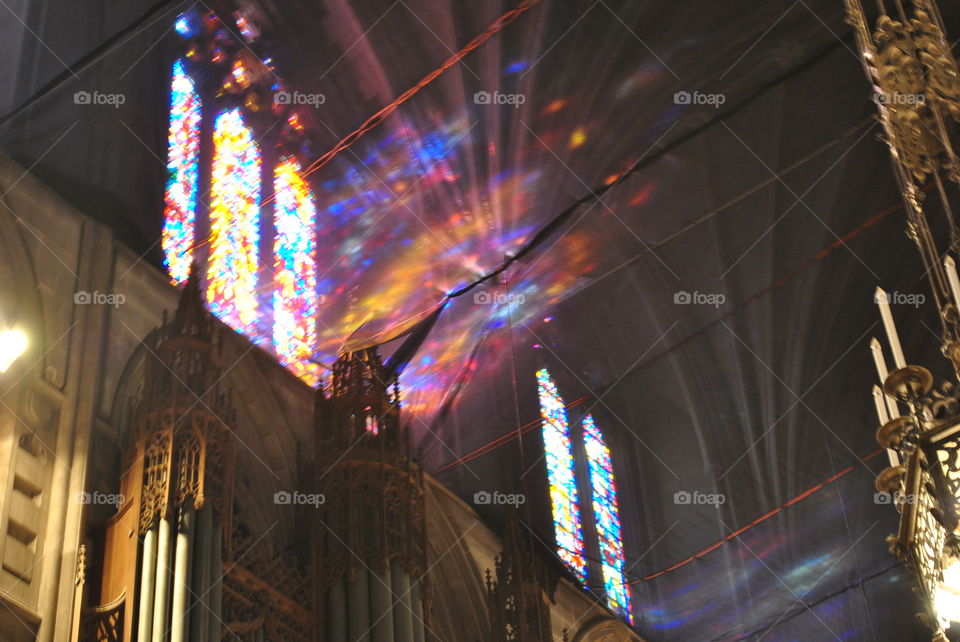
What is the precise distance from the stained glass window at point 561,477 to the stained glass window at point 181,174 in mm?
3285

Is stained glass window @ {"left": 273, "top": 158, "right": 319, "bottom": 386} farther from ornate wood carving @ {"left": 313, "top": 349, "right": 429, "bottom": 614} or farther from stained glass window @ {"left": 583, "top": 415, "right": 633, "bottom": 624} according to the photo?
stained glass window @ {"left": 583, "top": 415, "right": 633, "bottom": 624}

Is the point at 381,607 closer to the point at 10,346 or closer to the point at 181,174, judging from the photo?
the point at 10,346

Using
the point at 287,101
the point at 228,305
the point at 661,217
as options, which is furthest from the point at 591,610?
the point at 287,101

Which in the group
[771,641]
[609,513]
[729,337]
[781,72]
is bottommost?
[771,641]

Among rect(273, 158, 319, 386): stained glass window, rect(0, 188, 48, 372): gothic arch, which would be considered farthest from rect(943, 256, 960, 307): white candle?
rect(273, 158, 319, 386): stained glass window

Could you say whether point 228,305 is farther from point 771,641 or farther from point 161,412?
point 771,641

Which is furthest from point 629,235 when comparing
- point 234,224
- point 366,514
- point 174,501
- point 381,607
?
point 174,501

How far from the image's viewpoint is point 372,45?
9.69 metres

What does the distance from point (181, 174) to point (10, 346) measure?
269 cm

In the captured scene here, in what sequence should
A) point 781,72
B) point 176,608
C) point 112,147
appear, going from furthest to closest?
point 781,72 → point 112,147 → point 176,608

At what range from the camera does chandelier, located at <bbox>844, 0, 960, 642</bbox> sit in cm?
498

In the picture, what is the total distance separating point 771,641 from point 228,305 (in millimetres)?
5392

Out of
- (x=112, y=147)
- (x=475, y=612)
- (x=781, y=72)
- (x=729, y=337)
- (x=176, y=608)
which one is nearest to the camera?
(x=176, y=608)

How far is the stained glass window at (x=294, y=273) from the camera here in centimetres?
1015
